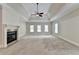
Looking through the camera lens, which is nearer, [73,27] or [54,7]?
[73,27]

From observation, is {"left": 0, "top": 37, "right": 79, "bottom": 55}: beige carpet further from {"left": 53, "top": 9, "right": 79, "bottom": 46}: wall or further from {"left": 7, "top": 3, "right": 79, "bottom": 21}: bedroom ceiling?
{"left": 7, "top": 3, "right": 79, "bottom": 21}: bedroom ceiling

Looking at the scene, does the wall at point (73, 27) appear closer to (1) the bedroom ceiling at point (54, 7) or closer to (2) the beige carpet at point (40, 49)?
(1) the bedroom ceiling at point (54, 7)

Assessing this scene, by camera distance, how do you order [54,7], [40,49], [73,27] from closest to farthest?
1. [40,49]
2. [73,27]
3. [54,7]

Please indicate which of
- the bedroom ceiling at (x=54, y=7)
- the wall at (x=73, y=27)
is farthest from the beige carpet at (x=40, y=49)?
the bedroom ceiling at (x=54, y=7)

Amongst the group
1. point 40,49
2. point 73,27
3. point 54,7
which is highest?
point 54,7

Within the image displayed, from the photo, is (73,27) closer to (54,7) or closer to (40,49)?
(54,7)

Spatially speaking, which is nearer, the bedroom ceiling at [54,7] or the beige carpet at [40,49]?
the beige carpet at [40,49]

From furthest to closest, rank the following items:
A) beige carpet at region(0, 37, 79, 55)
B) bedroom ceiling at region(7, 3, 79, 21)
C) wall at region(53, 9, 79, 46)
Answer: wall at region(53, 9, 79, 46), bedroom ceiling at region(7, 3, 79, 21), beige carpet at region(0, 37, 79, 55)

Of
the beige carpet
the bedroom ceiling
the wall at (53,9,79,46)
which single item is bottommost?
the beige carpet

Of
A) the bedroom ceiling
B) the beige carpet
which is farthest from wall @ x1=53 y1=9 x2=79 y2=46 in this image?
the beige carpet

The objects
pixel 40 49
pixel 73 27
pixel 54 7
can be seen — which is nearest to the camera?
pixel 40 49

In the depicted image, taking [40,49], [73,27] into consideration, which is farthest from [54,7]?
[40,49]

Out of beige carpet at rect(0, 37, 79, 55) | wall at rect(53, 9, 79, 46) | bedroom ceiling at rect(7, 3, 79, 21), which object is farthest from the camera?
wall at rect(53, 9, 79, 46)
